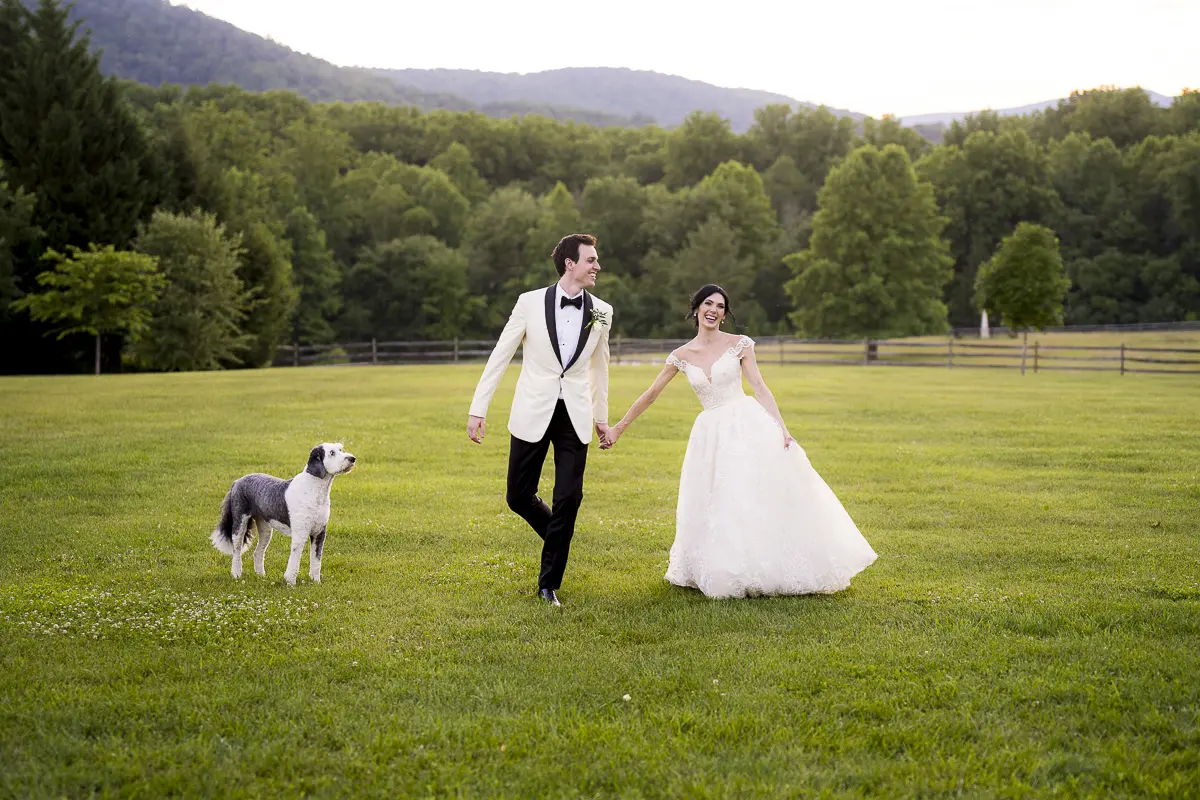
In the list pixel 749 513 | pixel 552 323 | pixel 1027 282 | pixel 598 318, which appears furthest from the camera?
pixel 1027 282

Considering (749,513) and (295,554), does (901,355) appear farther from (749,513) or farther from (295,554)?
(295,554)

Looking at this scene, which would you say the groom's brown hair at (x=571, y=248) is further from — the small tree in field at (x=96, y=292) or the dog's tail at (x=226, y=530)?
the small tree in field at (x=96, y=292)

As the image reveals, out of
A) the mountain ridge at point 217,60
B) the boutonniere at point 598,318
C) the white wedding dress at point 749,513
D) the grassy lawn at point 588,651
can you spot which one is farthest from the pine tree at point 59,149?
the mountain ridge at point 217,60

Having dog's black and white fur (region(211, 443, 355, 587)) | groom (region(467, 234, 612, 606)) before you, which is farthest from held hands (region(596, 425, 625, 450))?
dog's black and white fur (region(211, 443, 355, 587))

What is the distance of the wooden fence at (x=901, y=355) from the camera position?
131 ft

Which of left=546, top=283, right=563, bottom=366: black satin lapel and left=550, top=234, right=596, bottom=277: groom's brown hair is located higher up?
left=550, top=234, right=596, bottom=277: groom's brown hair

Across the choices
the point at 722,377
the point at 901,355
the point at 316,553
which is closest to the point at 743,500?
the point at 722,377

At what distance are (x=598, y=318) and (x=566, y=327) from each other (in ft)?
0.82

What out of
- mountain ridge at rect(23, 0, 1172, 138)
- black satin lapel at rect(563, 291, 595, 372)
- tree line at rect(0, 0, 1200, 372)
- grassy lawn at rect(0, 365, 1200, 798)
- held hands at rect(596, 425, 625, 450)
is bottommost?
grassy lawn at rect(0, 365, 1200, 798)

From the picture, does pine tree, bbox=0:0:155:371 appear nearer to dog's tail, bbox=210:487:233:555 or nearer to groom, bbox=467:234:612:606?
dog's tail, bbox=210:487:233:555

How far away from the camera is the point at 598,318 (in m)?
7.23

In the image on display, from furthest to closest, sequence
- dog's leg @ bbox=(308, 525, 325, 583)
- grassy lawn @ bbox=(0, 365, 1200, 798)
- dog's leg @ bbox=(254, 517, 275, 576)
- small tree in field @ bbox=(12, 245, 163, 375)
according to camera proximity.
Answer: small tree in field @ bbox=(12, 245, 163, 375) → dog's leg @ bbox=(254, 517, 275, 576) → dog's leg @ bbox=(308, 525, 325, 583) → grassy lawn @ bbox=(0, 365, 1200, 798)

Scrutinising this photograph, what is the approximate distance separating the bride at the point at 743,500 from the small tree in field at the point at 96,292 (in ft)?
117

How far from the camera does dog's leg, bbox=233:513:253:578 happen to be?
305 inches
